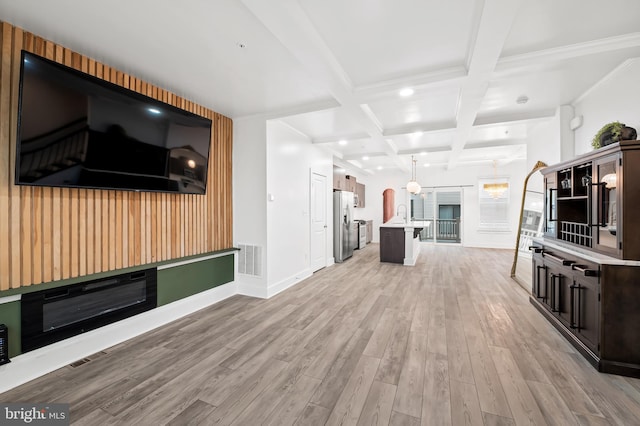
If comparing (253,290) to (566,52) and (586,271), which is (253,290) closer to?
(586,271)

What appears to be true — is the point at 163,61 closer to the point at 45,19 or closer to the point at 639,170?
the point at 45,19

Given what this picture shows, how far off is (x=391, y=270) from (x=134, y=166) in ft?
16.3

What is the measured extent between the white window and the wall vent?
762cm

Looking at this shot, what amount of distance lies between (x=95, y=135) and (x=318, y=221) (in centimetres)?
403

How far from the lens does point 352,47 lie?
2.43 meters

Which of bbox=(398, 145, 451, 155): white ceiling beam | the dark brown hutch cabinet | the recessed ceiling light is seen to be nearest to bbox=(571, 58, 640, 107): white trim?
the dark brown hutch cabinet

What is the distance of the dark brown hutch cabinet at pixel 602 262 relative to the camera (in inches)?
81.4

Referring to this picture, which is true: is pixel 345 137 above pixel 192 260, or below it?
above

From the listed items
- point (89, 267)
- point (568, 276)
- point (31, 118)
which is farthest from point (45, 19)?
point (568, 276)

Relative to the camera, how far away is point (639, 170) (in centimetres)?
204

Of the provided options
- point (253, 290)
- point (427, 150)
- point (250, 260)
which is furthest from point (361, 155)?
point (253, 290)

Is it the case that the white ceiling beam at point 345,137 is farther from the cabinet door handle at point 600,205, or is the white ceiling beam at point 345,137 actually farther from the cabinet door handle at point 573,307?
the cabinet door handle at point 573,307

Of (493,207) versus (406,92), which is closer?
(406,92)

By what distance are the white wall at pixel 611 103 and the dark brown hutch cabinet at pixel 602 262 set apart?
0.71 m
